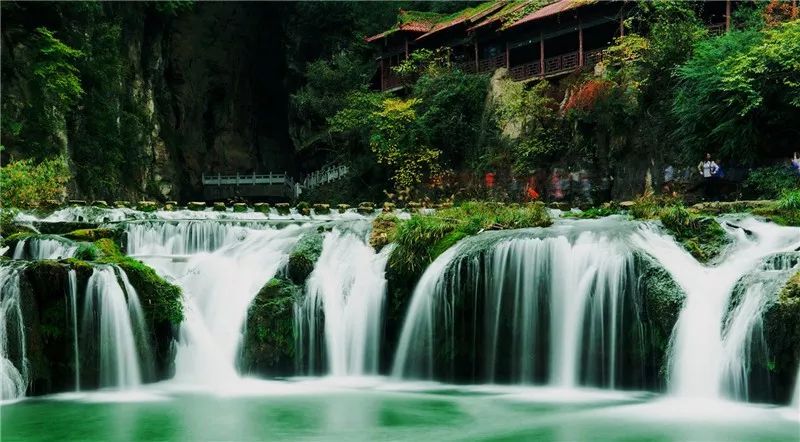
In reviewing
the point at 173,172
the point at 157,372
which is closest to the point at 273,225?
the point at 157,372

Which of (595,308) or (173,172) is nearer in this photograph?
(595,308)

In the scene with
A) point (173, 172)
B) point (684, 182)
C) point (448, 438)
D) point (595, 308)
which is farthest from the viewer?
point (173, 172)

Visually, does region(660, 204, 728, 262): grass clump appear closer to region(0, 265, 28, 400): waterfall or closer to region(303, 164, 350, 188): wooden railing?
region(0, 265, 28, 400): waterfall

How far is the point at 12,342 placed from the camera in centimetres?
1169

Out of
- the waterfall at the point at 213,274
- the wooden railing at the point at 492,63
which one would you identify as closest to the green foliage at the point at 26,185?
the waterfall at the point at 213,274

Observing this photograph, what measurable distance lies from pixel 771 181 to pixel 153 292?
561 inches

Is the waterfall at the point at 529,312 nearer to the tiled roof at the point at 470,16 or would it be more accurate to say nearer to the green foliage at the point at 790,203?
the green foliage at the point at 790,203

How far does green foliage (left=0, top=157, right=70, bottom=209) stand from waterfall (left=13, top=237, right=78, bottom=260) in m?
2.93

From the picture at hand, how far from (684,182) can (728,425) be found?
47.5ft

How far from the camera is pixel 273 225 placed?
19312 millimetres

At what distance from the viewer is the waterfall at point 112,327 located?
12.5m

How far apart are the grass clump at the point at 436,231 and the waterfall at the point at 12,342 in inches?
230

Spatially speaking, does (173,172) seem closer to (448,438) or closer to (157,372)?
(157,372)

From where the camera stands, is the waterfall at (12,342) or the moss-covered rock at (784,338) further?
the waterfall at (12,342)
